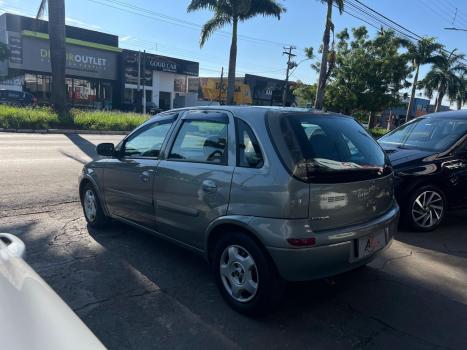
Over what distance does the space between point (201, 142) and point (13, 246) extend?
190 centimetres

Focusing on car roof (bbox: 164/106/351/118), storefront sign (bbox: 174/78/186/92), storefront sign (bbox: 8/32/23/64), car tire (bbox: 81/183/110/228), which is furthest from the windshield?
storefront sign (bbox: 174/78/186/92)

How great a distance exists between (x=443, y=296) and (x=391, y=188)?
42.6 inches

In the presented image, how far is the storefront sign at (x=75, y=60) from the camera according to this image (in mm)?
37906

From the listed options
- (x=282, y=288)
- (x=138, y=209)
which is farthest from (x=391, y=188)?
(x=138, y=209)

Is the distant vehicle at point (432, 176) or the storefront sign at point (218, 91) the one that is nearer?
the distant vehicle at point (432, 176)

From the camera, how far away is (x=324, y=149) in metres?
3.27

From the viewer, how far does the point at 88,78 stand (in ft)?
140

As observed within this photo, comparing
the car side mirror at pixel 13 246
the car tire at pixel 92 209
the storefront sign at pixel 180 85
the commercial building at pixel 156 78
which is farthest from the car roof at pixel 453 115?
the storefront sign at pixel 180 85

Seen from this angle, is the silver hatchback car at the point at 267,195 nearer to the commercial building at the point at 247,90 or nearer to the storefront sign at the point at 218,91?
the commercial building at the point at 247,90

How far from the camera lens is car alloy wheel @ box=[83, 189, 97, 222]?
511 centimetres

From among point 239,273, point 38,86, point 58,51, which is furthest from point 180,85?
point 239,273

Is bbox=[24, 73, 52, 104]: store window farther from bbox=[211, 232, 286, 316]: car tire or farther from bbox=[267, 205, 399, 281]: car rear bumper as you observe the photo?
bbox=[267, 205, 399, 281]: car rear bumper

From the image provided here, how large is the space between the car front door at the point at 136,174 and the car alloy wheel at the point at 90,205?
39cm

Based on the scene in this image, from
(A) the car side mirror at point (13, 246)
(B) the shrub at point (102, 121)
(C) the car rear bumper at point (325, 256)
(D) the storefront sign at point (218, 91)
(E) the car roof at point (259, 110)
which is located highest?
(D) the storefront sign at point (218, 91)
